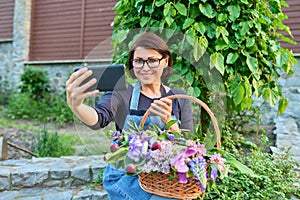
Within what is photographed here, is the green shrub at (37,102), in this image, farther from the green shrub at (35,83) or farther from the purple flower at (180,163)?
the purple flower at (180,163)

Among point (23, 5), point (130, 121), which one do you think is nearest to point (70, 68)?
point (23, 5)

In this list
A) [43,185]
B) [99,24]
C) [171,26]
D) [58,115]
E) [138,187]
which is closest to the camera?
[138,187]

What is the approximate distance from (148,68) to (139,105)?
0.18 m

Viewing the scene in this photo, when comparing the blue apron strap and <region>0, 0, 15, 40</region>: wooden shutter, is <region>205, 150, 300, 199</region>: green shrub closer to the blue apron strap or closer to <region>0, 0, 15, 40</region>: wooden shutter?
the blue apron strap

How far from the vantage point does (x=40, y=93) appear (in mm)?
5949

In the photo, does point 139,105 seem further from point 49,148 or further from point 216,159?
point 49,148

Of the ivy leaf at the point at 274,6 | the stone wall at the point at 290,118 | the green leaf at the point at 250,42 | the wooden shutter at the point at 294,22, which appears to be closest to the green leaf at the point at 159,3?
the green leaf at the point at 250,42

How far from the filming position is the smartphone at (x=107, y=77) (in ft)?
2.94

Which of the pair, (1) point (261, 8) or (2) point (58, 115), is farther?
(2) point (58, 115)

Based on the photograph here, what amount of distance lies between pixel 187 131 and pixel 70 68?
16.8 feet

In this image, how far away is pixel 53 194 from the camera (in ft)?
7.26

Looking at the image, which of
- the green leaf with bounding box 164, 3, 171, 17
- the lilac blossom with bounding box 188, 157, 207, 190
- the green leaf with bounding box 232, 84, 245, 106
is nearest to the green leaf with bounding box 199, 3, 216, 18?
the green leaf with bounding box 164, 3, 171, 17

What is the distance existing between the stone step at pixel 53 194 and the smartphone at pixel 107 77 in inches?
51.8

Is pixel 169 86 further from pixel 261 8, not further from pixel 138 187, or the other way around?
pixel 261 8
